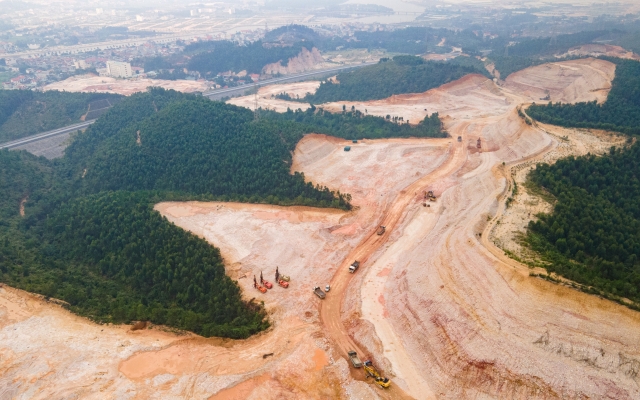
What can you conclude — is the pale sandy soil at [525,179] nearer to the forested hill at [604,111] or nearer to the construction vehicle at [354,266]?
the forested hill at [604,111]

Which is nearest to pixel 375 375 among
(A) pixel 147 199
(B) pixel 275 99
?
(A) pixel 147 199

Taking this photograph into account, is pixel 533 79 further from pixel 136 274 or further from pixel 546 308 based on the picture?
pixel 136 274

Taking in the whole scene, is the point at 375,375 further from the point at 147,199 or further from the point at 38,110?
the point at 38,110

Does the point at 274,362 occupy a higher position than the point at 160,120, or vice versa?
the point at 160,120

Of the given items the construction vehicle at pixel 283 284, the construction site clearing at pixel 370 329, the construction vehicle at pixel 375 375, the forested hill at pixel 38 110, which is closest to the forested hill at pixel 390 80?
the forested hill at pixel 38 110

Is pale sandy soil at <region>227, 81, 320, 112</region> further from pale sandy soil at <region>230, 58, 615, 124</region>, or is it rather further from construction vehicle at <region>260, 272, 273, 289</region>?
construction vehicle at <region>260, 272, 273, 289</region>

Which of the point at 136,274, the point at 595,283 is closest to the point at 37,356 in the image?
the point at 136,274

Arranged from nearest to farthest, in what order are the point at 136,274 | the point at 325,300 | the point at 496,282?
1. the point at 496,282
2. the point at 325,300
3. the point at 136,274

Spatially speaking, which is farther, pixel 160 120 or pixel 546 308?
pixel 160 120
